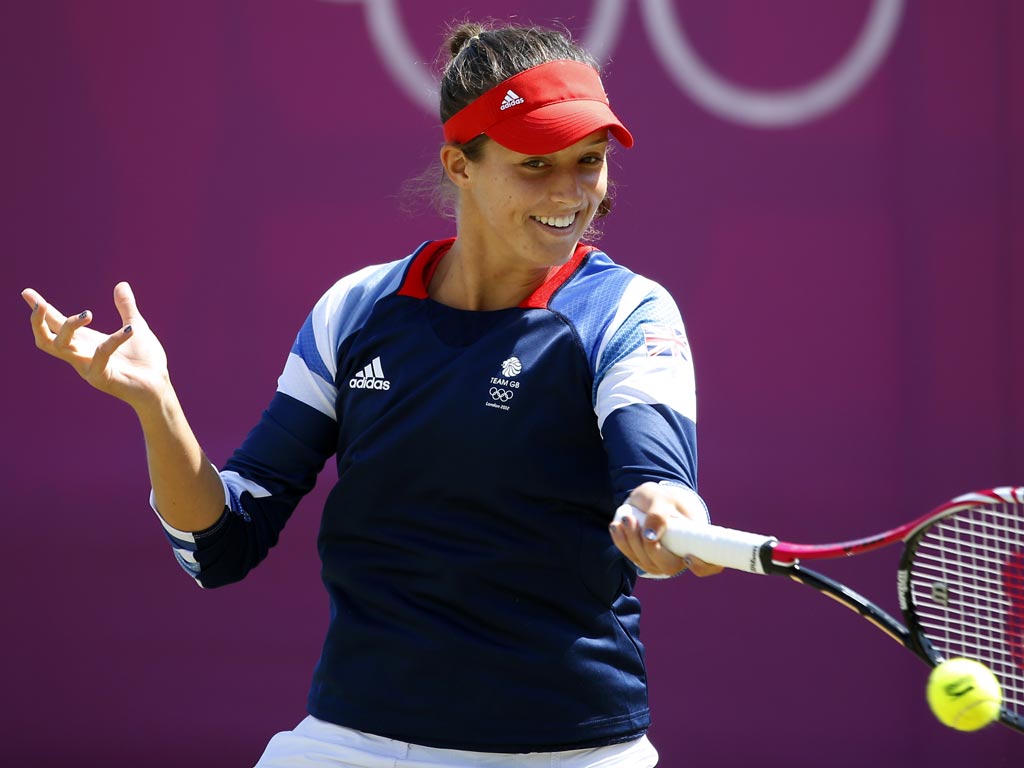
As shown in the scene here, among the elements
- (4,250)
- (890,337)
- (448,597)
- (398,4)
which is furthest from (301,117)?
(448,597)

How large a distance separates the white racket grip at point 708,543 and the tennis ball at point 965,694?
299mm

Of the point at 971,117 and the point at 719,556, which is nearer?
the point at 719,556

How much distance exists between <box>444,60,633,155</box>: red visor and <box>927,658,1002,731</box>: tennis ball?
101cm

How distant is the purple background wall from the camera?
14.6 ft

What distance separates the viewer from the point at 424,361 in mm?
2426

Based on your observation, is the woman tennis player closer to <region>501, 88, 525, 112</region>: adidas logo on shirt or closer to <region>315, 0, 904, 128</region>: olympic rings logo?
<region>501, 88, 525, 112</region>: adidas logo on shirt

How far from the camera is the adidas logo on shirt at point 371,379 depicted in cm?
245

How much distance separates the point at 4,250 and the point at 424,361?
8.35ft

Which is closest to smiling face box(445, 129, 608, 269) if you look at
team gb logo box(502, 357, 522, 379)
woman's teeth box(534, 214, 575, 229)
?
woman's teeth box(534, 214, 575, 229)

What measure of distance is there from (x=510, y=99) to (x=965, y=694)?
118 cm

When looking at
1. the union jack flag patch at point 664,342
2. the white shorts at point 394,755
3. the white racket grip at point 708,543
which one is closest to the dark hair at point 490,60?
the union jack flag patch at point 664,342

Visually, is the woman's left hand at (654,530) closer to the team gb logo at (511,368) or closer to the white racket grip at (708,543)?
the white racket grip at (708,543)

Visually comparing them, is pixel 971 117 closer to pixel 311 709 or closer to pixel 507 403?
pixel 507 403

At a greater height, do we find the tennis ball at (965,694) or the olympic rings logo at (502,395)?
the olympic rings logo at (502,395)
